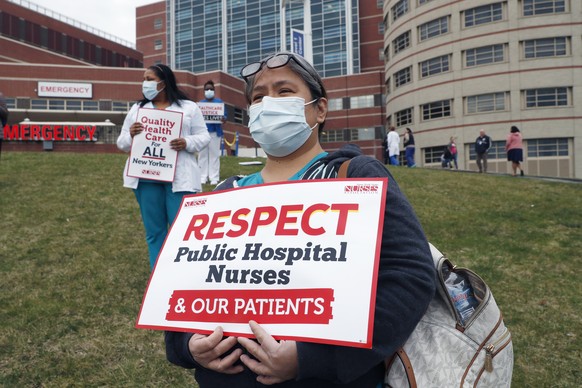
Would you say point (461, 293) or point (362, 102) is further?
point (362, 102)

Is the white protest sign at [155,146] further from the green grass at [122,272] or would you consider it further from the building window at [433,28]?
the building window at [433,28]

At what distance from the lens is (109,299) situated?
16.0ft

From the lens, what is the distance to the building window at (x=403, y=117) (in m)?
47.9

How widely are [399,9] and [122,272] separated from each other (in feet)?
→ 160

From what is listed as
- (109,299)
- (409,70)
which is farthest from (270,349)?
(409,70)

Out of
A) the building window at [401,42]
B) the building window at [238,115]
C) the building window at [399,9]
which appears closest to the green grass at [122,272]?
the building window at [401,42]

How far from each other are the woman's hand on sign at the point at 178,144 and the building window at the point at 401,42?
4669 centimetres

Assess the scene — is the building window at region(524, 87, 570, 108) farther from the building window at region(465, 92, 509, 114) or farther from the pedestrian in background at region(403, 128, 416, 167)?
the pedestrian in background at region(403, 128, 416, 167)

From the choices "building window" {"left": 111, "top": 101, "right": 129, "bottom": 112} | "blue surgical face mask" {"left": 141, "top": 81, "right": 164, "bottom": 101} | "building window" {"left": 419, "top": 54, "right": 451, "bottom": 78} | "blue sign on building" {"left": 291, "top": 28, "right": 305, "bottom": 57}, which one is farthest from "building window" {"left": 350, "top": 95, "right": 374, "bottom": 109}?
"blue surgical face mask" {"left": 141, "top": 81, "right": 164, "bottom": 101}

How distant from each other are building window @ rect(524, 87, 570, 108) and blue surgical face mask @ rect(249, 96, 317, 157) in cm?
4226

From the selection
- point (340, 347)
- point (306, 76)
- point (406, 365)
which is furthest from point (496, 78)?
point (340, 347)

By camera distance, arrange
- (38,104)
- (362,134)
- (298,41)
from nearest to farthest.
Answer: (298,41) → (38,104) → (362,134)

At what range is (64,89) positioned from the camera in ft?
161

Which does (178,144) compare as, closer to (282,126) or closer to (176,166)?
(176,166)
